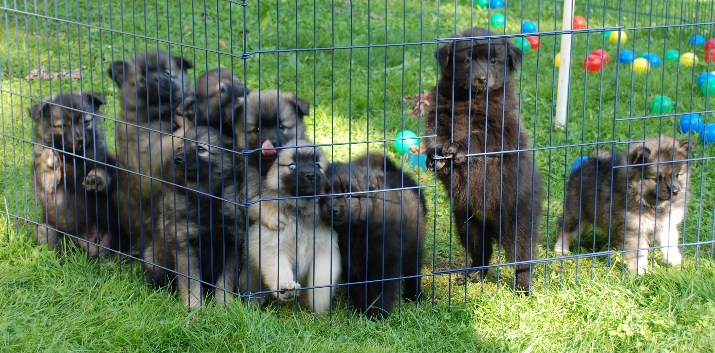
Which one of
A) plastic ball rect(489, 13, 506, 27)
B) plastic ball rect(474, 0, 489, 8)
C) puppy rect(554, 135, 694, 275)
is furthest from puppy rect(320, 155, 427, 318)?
plastic ball rect(474, 0, 489, 8)

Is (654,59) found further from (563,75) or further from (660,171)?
(660,171)

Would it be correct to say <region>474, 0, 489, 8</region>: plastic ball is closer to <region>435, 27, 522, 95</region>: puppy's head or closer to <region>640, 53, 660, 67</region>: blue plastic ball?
<region>640, 53, 660, 67</region>: blue plastic ball

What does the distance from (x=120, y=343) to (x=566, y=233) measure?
11.0 ft

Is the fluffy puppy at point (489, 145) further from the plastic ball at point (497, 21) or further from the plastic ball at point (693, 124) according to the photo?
the plastic ball at point (497, 21)

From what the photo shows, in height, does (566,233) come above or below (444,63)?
below

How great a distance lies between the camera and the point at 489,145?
5508 millimetres

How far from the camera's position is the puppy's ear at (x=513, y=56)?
5.63 meters

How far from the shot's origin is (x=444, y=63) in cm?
565

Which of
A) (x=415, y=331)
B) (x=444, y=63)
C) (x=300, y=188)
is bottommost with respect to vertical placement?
(x=415, y=331)

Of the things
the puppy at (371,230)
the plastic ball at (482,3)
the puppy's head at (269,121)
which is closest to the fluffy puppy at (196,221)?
the puppy's head at (269,121)

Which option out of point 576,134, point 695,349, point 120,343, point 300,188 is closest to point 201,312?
point 120,343

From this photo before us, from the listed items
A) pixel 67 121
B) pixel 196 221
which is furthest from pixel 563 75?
pixel 67 121

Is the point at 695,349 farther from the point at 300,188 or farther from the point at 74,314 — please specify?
the point at 74,314

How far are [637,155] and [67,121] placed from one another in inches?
153
